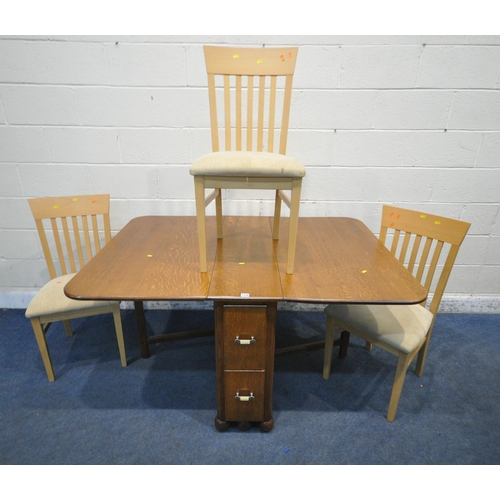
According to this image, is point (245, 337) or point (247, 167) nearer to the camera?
point (247, 167)

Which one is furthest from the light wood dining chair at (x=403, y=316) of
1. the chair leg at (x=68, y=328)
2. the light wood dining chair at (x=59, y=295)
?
the chair leg at (x=68, y=328)

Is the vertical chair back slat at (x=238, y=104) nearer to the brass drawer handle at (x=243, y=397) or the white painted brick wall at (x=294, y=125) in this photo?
the white painted brick wall at (x=294, y=125)

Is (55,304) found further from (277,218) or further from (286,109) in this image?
(286,109)

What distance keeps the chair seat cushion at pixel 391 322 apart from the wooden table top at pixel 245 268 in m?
0.25

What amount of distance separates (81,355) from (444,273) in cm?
198

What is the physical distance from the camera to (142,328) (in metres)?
1.80

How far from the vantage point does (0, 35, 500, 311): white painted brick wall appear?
1.71 meters

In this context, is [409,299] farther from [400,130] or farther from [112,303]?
[112,303]

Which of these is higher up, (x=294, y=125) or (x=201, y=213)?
(x=294, y=125)

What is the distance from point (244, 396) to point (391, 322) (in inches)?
28.0

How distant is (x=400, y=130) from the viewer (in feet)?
6.10

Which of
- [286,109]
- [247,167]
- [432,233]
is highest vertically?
[286,109]

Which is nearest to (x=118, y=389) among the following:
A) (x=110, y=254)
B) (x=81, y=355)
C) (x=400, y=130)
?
(x=81, y=355)

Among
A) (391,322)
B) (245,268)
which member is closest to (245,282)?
(245,268)
